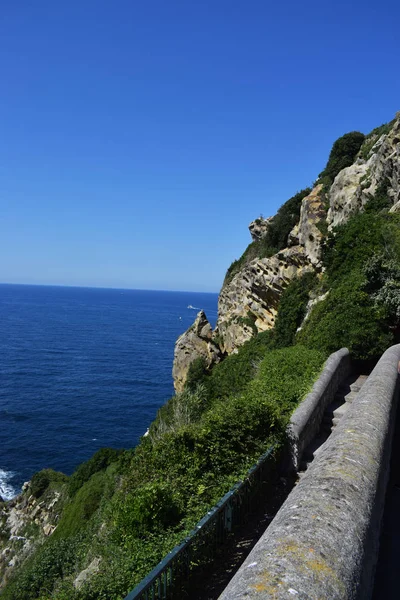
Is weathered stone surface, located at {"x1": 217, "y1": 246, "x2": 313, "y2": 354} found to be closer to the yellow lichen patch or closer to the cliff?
the cliff

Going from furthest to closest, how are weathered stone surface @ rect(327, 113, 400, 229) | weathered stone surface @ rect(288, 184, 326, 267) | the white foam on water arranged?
the white foam on water
weathered stone surface @ rect(288, 184, 326, 267)
weathered stone surface @ rect(327, 113, 400, 229)

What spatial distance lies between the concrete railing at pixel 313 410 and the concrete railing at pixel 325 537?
3.12m

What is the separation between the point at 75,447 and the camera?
42062 mm

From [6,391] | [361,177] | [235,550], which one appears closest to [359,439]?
[235,550]

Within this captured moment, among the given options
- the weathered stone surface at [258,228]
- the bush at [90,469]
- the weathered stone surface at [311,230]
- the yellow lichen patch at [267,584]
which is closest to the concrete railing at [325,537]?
the yellow lichen patch at [267,584]

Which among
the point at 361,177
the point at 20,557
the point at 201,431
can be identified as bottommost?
the point at 20,557

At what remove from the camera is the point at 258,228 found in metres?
39.8

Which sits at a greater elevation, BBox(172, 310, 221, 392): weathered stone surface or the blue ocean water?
BBox(172, 310, 221, 392): weathered stone surface

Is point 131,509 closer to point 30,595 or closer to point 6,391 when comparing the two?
point 30,595

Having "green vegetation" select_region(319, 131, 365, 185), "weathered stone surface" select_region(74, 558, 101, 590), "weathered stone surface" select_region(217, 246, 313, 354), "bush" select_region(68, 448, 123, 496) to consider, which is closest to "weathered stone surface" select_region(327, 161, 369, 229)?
"weathered stone surface" select_region(217, 246, 313, 354)

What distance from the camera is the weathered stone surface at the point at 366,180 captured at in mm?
19891

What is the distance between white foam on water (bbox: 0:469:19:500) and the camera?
118ft

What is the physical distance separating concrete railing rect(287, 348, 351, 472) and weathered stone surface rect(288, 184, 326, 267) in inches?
502

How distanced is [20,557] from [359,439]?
94.1 feet
